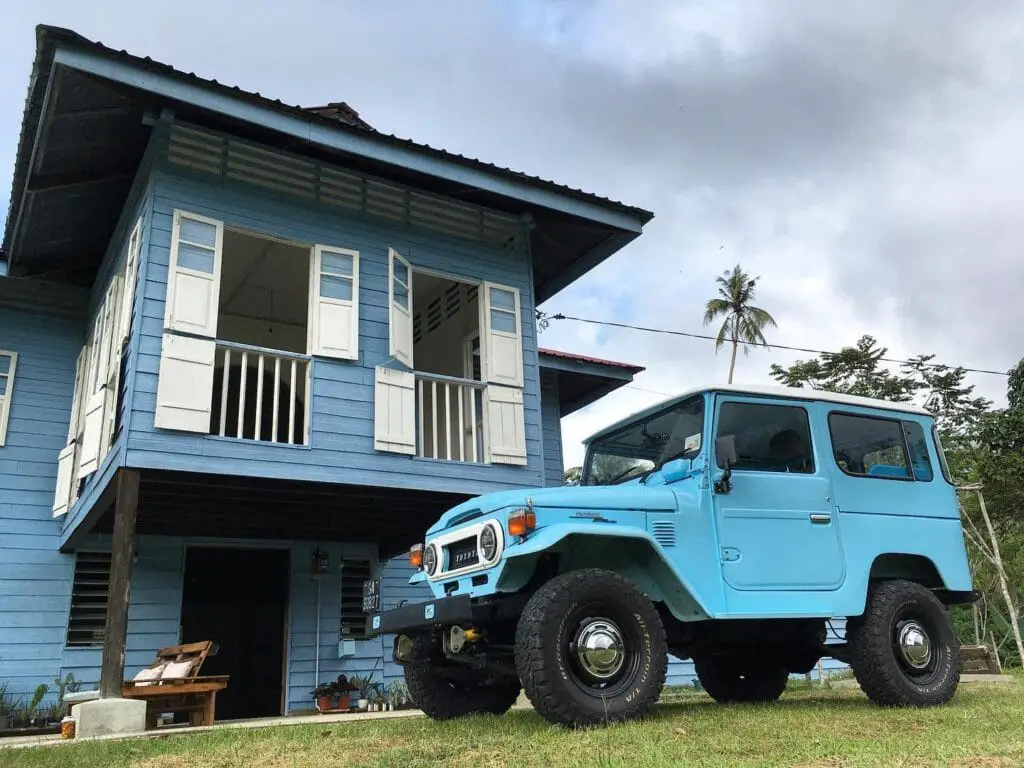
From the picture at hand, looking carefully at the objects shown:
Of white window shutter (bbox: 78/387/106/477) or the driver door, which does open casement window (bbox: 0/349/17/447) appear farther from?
the driver door

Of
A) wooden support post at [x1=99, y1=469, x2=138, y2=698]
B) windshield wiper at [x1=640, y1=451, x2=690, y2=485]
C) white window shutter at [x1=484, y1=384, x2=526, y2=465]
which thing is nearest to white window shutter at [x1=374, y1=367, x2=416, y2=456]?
white window shutter at [x1=484, y1=384, x2=526, y2=465]

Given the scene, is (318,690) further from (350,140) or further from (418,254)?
(350,140)

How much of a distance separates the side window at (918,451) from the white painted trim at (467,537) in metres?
3.42

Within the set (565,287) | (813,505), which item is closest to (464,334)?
(565,287)

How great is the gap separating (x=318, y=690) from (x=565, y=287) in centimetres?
604

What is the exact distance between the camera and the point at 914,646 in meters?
5.88

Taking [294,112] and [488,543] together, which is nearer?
[488,543]

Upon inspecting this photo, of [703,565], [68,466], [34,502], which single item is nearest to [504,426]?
[703,565]

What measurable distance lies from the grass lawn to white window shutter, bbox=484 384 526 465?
13.0ft

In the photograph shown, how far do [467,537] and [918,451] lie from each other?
11.8 ft

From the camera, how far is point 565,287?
1184 centimetres

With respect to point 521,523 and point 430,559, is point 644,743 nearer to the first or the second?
point 521,523

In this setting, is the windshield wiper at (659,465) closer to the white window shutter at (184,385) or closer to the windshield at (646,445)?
the windshield at (646,445)

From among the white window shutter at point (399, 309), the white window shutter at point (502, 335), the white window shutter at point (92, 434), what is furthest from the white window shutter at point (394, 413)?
the white window shutter at point (92, 434)
